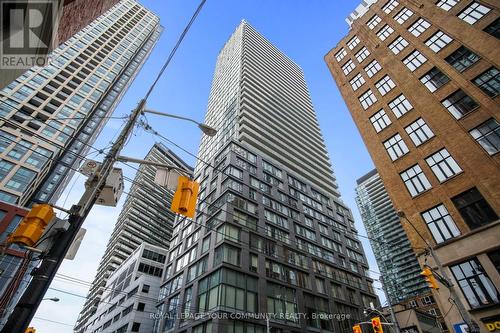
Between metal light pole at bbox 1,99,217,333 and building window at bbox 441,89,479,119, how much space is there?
81.7 ft

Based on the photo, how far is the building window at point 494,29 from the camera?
71.6 feet

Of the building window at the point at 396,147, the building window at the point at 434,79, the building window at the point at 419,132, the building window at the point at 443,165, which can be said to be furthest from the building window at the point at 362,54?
the building window at the point at 443,165

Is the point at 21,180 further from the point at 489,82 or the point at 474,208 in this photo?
the point at 489,82

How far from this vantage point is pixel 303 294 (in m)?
40.5

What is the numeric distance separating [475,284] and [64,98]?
96.1 m

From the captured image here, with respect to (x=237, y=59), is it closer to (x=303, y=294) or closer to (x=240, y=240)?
(x=240, y=240)

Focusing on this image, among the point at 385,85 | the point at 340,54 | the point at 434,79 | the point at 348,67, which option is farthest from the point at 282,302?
the point at 340,54

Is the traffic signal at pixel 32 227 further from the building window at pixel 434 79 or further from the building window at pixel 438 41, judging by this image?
the building window at pixel 438 41

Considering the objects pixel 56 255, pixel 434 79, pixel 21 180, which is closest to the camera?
pixel 56 255

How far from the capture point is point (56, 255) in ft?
15.9

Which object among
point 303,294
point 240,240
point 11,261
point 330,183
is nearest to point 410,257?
point 330,183

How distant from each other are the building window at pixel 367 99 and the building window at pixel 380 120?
1900 millimetres

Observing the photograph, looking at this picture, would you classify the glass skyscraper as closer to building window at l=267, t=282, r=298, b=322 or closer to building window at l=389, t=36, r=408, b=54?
building window at l=267, t=282, r=298, b=322

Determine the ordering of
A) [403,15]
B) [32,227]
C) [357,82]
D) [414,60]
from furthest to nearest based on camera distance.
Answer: [357,82], [403,15], [414,60], [32,227]
